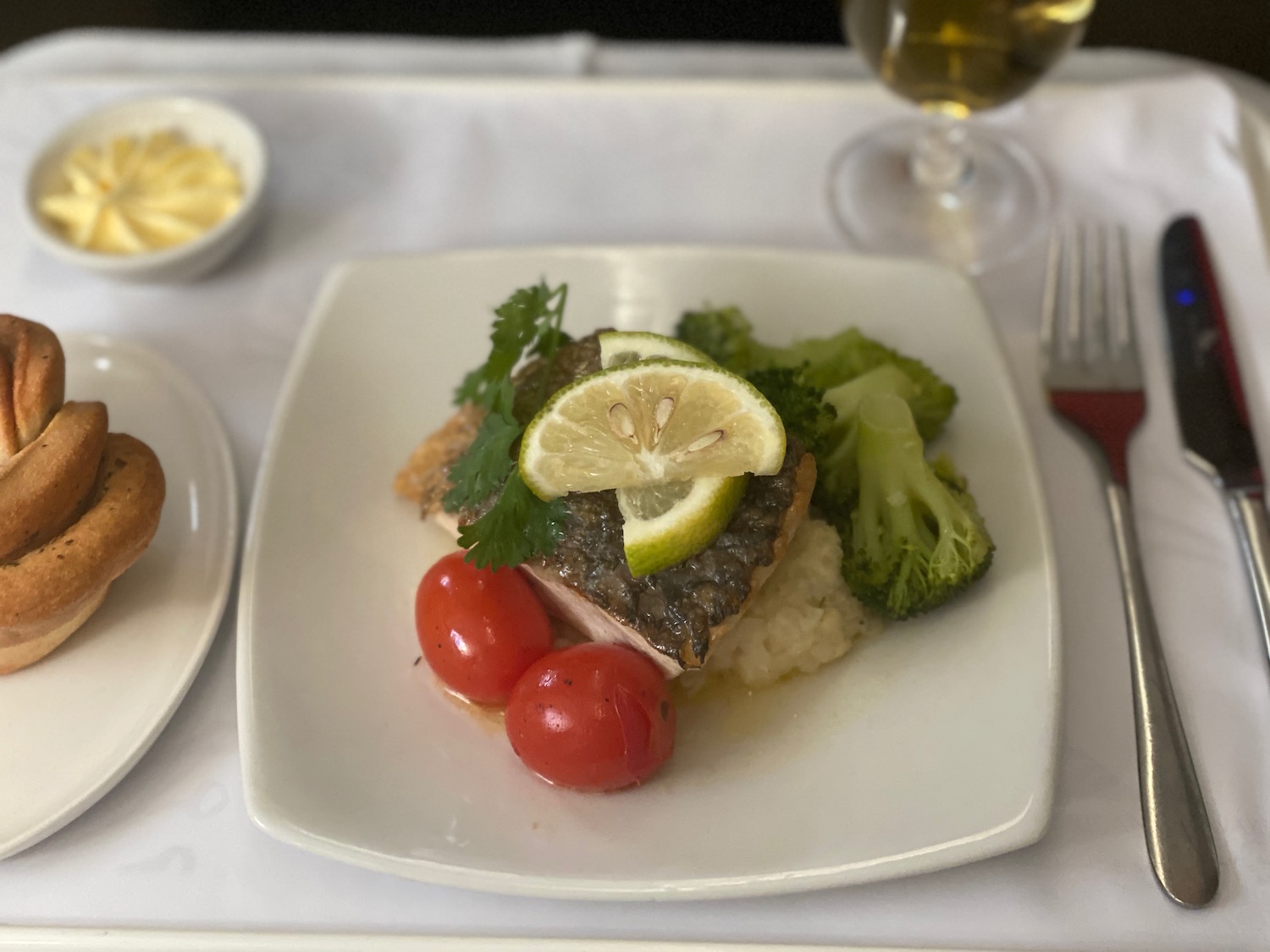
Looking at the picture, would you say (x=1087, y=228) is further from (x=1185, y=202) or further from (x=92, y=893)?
(x=92, y=893)

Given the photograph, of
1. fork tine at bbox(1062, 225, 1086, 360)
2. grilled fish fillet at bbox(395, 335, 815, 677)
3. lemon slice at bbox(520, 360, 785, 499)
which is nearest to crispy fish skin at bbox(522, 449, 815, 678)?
grilled fish fillet at bbox(395, 335, 815, 677)

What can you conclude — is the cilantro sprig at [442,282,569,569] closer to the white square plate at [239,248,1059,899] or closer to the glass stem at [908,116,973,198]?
the white square plate at [239,248,1059,899]

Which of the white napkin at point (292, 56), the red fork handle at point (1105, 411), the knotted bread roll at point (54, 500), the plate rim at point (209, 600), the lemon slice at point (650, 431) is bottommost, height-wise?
the plate rim at point (209, 600)

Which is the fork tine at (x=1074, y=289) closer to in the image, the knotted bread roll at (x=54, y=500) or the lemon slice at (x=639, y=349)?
the lemon slice at (x=639, y=349)

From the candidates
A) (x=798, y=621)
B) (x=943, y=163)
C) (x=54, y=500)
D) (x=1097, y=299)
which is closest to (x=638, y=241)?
(x=943, y=163)

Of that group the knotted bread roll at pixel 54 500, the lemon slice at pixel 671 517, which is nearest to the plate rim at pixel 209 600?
the knotted bread roll at pixel 54 500

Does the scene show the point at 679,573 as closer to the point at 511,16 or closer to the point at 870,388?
the point at 870,388
